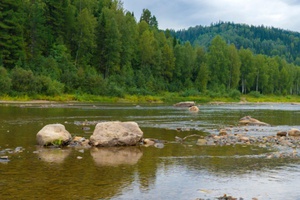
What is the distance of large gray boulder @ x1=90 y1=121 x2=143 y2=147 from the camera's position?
22672mm

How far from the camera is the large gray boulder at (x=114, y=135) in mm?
22672

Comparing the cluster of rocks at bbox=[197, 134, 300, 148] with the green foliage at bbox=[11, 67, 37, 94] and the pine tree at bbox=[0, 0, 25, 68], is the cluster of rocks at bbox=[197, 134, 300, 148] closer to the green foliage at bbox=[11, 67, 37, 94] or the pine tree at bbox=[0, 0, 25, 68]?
the green foliage at bbox=[11, 67, 37, 94]

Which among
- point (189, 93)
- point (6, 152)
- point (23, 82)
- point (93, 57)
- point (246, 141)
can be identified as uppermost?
point (93, 57)

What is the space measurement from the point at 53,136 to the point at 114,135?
3.69 m

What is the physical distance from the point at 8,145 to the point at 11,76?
60930 millimetres

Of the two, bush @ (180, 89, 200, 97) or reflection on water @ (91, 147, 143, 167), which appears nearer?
reflection on water @ (91, 147, 143, 167)

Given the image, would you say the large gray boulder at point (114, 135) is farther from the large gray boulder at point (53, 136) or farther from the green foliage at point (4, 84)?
the green foliage at point (4, 84)

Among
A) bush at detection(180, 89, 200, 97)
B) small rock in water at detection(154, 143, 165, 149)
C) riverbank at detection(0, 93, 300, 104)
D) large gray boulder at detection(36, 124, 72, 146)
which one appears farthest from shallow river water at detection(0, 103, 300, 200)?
bush at detection(180, 89, 200, 97)

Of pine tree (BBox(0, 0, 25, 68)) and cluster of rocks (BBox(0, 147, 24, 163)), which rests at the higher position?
pine tree (BBox(0, 0, 25, 68))

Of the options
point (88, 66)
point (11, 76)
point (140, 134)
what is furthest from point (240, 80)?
point (140, 134)

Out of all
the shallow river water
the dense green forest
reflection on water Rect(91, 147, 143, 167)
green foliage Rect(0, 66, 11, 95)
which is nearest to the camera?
the shallow river water

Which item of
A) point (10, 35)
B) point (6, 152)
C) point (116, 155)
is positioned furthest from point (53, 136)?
point (10, 35)

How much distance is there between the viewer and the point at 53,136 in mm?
22422

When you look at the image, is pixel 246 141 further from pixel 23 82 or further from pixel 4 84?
pixel 23 82
